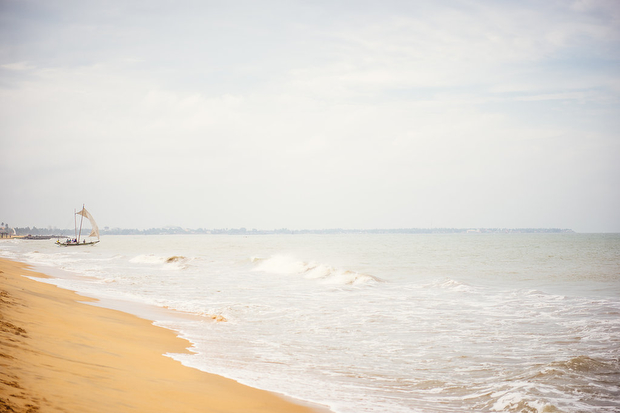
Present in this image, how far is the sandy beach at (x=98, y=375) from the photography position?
508 centimetres

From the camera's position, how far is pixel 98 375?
6.66 meters

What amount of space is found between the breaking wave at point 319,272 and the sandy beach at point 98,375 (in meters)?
19.2

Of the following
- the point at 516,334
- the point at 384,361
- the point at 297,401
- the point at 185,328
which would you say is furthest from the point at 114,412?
the point at 516,334

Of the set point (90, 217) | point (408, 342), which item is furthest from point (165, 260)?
point (408, 342)

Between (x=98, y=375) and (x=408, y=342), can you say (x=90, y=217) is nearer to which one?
(x=408, y=342)

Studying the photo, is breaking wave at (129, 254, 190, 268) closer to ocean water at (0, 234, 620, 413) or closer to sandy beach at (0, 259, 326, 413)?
ocean water at (0, 234, 620, 413)

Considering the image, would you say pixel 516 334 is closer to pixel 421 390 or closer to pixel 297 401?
pixel 421 390

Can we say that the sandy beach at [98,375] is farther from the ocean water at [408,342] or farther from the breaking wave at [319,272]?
the breaking wave at [319,272]

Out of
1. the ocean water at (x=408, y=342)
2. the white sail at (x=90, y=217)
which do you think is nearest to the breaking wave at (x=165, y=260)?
the ocean water at (x=408, y=342)

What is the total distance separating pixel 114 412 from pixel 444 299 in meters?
18.0

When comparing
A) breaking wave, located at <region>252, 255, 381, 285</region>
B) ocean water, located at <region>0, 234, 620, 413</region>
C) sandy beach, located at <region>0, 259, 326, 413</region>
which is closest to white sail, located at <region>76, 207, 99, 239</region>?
breaking wave, located at <region>252, 255, 381, 285</region>

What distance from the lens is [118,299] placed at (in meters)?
19.2

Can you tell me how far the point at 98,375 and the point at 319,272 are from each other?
93.8 ft

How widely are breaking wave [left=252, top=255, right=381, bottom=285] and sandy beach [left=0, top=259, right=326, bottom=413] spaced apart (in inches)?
757
